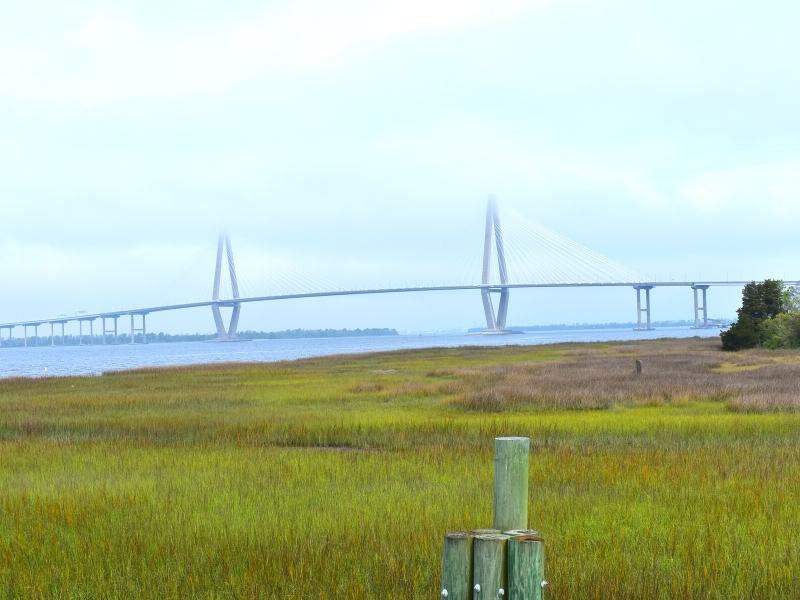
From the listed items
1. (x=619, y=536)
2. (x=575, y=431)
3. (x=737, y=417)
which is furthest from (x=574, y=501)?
(x=737, y=417)

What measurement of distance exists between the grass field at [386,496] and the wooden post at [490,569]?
2044mm

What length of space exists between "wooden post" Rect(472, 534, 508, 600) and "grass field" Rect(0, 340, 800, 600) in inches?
80.5

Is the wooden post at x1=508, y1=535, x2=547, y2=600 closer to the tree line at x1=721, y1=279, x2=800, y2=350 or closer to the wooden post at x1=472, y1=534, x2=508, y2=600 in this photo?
the wooden post at x1=472, y1=534, x2=508, y2=600

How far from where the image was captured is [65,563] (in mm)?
7598

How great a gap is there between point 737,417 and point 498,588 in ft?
50.2

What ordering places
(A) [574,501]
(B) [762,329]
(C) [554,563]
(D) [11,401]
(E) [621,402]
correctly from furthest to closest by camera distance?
(B) [762,329]
(D) [11,401]
(E) [621,402]
(A) [574,501]
(C) [554,563]

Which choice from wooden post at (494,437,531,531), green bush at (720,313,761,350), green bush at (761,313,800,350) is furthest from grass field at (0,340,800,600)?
green bush at (720,313,761,350)

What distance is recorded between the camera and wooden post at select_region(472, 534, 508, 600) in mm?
4652

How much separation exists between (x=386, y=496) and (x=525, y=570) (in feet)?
18.3

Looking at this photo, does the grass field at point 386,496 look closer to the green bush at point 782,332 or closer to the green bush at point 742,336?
the green bush at point 782,332

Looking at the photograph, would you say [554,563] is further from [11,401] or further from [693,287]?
[693,287]

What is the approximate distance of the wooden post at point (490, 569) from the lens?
4652 mm

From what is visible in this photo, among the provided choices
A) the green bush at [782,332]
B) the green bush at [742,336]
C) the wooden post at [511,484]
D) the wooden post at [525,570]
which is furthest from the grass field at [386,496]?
the green bush at [742,336]

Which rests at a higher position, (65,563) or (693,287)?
(693,287)
